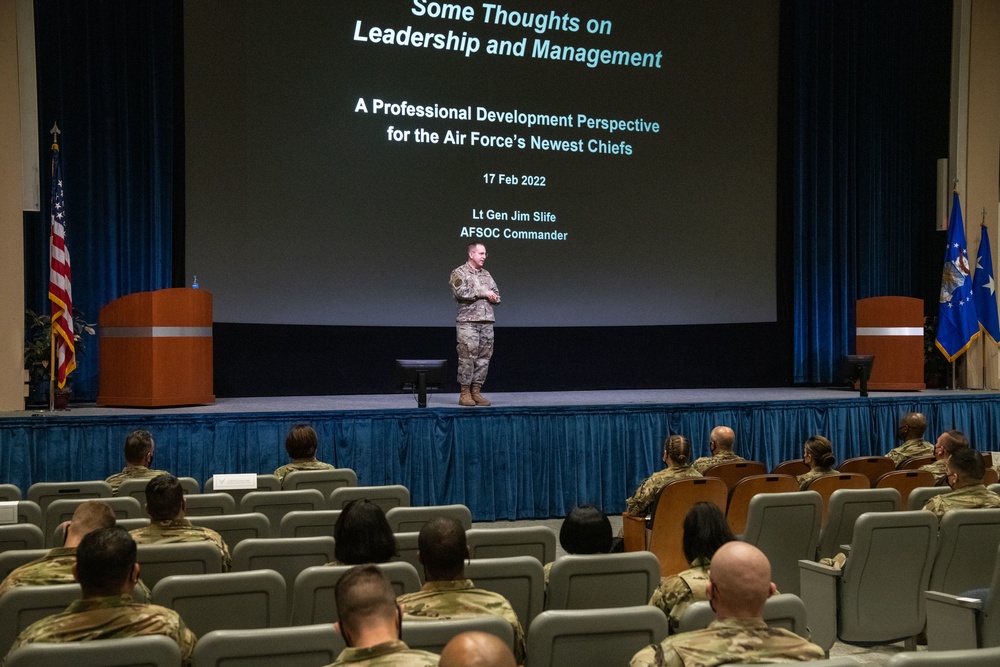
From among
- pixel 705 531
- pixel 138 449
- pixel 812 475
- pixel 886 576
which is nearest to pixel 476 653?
pixel 705 531

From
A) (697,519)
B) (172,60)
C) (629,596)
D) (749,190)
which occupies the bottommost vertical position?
(629,596)

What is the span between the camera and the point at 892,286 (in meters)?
12.9

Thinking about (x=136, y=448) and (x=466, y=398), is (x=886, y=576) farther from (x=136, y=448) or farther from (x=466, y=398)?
(x=466, y=398)

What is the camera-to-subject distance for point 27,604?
3029 mm

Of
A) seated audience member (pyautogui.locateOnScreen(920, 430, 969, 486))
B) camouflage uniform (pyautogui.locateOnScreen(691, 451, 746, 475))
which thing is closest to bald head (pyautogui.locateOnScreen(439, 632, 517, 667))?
seated audience member (pyautogui.locateOnScreen(920, 430, 969, 486))

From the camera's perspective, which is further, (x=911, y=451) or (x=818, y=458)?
(x=911, y=451)

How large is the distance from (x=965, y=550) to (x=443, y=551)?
8.88 ft

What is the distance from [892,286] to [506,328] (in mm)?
5290

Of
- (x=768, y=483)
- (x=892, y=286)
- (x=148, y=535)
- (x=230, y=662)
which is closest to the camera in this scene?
(x=230, y=662)

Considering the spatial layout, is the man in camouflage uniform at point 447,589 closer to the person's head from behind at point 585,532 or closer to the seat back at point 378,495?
the person's head from behind at point 585,532

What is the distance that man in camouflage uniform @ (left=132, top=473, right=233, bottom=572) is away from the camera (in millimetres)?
3900

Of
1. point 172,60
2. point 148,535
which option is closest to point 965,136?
point 172,60

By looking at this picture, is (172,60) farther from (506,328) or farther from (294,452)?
(294,452)

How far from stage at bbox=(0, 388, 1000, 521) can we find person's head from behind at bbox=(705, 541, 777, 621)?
5.92 metres
